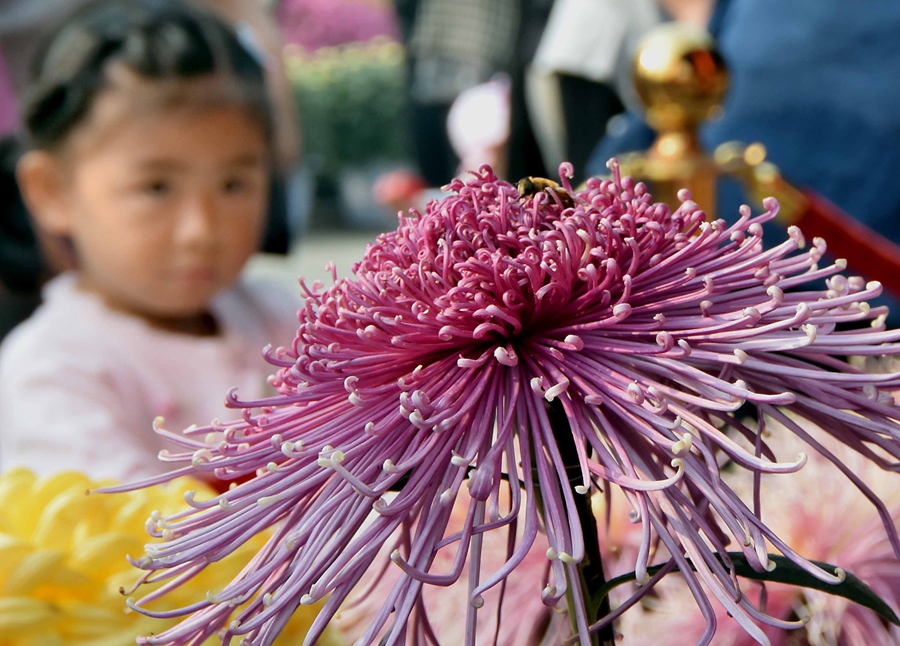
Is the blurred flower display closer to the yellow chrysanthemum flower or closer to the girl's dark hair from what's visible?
the girl's dark hair

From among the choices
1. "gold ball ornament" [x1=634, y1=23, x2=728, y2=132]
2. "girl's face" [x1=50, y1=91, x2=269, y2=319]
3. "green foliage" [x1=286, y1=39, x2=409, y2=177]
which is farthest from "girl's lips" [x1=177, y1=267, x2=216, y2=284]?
"green foliage" [x1=286, y1=39, x2=409, y2=177]

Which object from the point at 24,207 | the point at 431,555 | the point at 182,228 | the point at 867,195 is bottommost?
the point at 431,555

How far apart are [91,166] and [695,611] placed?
0.60 m

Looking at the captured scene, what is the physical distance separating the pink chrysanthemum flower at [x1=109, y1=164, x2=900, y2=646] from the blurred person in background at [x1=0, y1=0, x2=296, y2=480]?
0.47 metres

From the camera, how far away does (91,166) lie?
2.31 ft

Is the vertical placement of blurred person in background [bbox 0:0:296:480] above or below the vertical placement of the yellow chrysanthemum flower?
above

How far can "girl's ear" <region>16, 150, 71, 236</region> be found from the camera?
0.75 metres

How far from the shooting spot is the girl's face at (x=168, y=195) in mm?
672

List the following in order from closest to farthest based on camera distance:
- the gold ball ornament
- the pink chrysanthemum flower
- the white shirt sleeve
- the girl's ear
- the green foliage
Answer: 1. the pink chrysanthemum flower
2. the gold ball ornament
3. the white shirt sleeve
4. the girl's ear
5. the green foliage

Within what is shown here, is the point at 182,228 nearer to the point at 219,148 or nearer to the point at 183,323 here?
the point at 219,148

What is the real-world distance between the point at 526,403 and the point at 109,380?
63 centimetres

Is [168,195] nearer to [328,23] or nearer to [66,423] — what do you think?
[66,423]

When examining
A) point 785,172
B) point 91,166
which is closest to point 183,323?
point 91,166

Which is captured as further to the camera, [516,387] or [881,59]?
[881,59]
